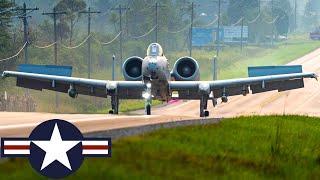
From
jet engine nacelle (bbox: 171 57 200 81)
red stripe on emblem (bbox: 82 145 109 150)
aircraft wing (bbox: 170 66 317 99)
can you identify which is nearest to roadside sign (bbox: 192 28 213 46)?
aircraft wing (bbox: 170 66 317 99)

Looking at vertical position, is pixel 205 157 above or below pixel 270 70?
below

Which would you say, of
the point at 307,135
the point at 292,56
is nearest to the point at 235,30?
the point at 292,56

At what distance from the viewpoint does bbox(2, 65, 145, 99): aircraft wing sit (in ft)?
133

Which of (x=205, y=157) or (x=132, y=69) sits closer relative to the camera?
(x=205, y=157)

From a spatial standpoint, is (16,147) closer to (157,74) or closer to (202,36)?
(157,74)

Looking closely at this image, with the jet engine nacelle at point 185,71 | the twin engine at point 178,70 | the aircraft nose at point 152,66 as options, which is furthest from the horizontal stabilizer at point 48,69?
the aircraft nose at point 152,66

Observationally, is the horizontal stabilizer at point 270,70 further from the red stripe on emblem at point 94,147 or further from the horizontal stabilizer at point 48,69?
the red stripe on emblem at point 94,147

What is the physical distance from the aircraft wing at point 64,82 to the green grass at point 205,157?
70.3ft

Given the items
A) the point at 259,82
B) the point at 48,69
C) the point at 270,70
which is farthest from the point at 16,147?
the point at 270,70

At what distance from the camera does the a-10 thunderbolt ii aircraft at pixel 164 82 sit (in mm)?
40275

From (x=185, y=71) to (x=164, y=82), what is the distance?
4.87 meters

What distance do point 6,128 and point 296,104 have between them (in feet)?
190

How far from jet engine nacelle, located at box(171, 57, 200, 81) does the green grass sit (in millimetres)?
23247

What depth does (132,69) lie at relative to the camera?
4216 centimetres
